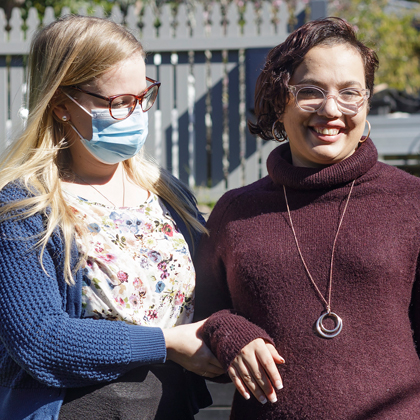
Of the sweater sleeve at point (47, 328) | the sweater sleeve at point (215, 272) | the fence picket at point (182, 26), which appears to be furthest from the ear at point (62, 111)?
the fence picket at point (182, 26)

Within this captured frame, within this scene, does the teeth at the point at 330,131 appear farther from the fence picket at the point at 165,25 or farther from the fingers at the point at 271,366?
the fence picket at the point at 165,25

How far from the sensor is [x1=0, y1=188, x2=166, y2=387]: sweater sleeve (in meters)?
1.50

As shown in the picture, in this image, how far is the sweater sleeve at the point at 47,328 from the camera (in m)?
1.50

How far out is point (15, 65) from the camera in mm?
5703

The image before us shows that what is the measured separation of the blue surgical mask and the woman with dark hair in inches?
17.2

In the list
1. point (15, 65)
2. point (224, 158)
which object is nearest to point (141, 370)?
point (224, 158)

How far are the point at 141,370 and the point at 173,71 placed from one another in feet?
14.7

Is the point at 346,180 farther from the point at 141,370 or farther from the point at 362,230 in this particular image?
the point at 141,370

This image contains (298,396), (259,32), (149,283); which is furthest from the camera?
(259,32)

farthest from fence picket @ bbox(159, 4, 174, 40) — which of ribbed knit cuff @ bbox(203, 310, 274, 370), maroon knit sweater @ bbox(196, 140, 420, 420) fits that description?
ribbed knit cuff @ bbox(203, 310, 274, 370)

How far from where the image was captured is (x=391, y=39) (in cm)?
1023

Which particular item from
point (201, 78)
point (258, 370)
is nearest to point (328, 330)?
point (258, 370)

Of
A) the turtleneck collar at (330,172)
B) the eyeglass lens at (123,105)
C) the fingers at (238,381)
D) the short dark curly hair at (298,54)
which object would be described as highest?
the short dark curly hair at (298,54)

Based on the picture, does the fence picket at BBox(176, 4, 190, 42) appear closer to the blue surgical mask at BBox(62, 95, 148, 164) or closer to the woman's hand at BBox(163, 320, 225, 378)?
the blue surgical mask at BBox(62, 95, 148, 164)
